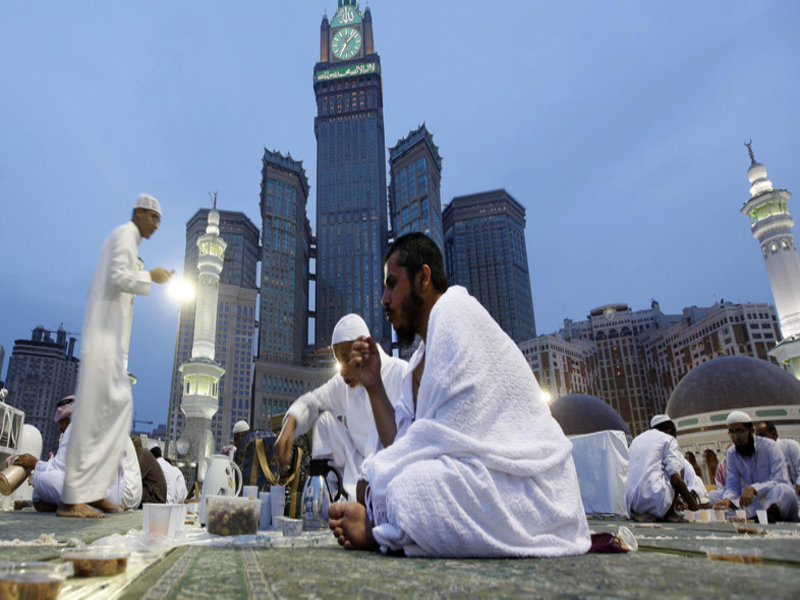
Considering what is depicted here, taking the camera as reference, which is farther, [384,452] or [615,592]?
[384,452]

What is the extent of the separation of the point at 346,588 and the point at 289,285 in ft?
217

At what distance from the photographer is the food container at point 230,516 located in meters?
2.06

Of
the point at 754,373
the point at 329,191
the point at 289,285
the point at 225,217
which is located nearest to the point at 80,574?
the point at 754,373

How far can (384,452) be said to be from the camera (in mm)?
1438

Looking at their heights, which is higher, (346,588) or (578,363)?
(578,363)

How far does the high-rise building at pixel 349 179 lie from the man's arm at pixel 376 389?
60518 mm

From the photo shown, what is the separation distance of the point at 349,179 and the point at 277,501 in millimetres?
70225

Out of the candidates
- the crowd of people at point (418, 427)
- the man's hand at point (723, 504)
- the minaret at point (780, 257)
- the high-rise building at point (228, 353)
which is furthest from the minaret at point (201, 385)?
the high-rise building at point (228, 353)

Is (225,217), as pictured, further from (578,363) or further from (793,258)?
(793,258)

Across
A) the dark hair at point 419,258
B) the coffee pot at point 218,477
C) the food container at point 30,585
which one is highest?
the dark hair at point 419,258

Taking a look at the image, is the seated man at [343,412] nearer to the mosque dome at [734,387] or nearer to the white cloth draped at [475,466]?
the white cloth draped at [475,466]

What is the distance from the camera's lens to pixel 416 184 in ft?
214

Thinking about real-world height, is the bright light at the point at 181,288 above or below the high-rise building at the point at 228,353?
below

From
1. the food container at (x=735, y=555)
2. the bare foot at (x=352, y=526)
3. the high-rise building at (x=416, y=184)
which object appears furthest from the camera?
the high-rise building at (x=416, y=184)
